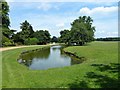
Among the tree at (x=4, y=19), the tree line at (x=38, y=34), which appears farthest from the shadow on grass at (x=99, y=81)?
the tree at (x=4, y=19)

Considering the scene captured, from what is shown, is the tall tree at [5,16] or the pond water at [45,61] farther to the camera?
the tall tree at [5,16]

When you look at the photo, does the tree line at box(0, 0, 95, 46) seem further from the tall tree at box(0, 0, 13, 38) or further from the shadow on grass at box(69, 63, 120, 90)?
the shadow on grass at box(69, 63, 120, 90)

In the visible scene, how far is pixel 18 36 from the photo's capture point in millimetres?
94500

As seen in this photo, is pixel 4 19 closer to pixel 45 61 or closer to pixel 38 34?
pixel 45 61

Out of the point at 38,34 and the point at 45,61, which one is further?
the point at 38,34

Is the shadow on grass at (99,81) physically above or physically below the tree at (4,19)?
below

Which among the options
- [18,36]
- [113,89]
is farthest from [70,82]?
[18,36]

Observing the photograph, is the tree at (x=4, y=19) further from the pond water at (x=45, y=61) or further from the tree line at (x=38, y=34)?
the pond water at (x=45, y=61)

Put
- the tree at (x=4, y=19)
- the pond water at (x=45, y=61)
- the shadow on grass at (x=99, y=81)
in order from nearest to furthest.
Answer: the shadow on grass at (x=99, y=81) < the pond water at (x=45, y=61) < the tree at (x=4, y=19)

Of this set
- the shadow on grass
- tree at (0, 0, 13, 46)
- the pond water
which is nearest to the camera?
the shadow on grass

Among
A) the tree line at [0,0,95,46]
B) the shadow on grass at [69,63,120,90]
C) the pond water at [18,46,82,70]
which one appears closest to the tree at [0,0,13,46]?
the tree line at [0,0,95,46]

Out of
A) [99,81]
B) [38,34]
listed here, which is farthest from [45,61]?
[38,34]

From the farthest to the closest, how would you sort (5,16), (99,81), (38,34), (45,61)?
(38,34), (5,16), (45,61), (99,81)

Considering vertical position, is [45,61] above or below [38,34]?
below
